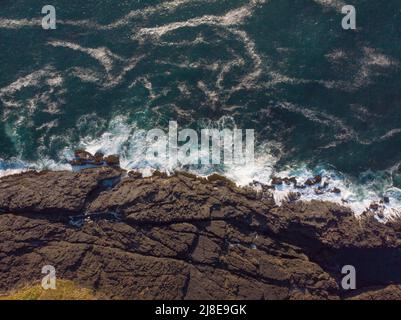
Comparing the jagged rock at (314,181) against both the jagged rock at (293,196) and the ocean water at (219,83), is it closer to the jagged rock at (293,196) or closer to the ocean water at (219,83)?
the ocean water at (219,83)

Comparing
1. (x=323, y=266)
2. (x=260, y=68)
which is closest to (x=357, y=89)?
(x=260, y=68)

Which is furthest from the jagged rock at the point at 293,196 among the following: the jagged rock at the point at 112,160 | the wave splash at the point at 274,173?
the jagged rock at the point at 112,160

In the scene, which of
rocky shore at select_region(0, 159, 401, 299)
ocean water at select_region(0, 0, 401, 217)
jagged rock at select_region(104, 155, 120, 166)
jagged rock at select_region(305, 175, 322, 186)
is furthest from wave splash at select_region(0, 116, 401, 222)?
rocky shore at select_region(0, 159, 401, 299)

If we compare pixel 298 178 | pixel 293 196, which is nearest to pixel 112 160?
pixel 293 196

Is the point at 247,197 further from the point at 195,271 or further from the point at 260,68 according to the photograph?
the point at 260,68

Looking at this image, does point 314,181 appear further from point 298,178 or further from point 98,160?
point 98,160

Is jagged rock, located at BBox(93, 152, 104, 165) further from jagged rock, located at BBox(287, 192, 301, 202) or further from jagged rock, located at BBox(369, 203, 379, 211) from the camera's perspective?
jagged rock, located at BBox(369, 203, 379, 211)
